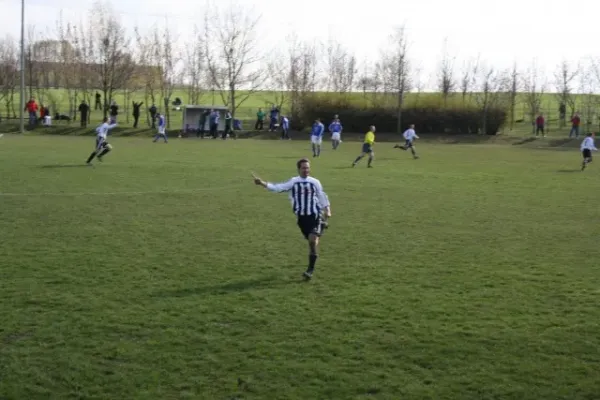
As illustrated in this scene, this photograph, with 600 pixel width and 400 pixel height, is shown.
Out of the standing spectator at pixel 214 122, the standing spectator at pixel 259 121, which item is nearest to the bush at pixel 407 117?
the standing spectator at pixel 259 121

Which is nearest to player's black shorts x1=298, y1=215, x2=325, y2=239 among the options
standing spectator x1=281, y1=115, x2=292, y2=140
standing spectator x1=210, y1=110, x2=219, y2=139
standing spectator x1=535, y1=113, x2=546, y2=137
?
standing spectator x1=210, y1=110, x2=219, y2=139

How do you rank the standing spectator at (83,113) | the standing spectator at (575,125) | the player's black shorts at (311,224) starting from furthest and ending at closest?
the standing spectator at (83,113), the standing spectator at (575,125), the player's black shorts at (311,224)

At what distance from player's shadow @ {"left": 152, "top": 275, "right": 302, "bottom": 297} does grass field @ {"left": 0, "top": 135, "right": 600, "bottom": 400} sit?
0.14ft

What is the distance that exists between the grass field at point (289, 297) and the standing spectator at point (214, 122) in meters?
33.2

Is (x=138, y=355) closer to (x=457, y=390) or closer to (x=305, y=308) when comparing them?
(x=305, y=308)

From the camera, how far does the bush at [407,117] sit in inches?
2373

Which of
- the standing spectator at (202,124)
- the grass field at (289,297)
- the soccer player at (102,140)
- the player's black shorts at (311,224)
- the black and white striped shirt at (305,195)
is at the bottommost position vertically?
the grass field at (289,297)

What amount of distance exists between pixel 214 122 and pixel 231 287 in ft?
147

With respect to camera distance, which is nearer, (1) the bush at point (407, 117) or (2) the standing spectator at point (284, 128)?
(2) the standing spectator at point (284, 128)

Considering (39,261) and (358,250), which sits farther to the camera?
(358,250)

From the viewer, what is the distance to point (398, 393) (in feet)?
23.5

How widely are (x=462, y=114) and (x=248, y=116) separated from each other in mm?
25767

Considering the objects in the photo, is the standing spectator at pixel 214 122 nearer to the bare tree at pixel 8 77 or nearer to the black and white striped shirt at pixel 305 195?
the bare tree at pixel 8 77

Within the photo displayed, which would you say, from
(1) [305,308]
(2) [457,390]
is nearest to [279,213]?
(1) [305,308]
